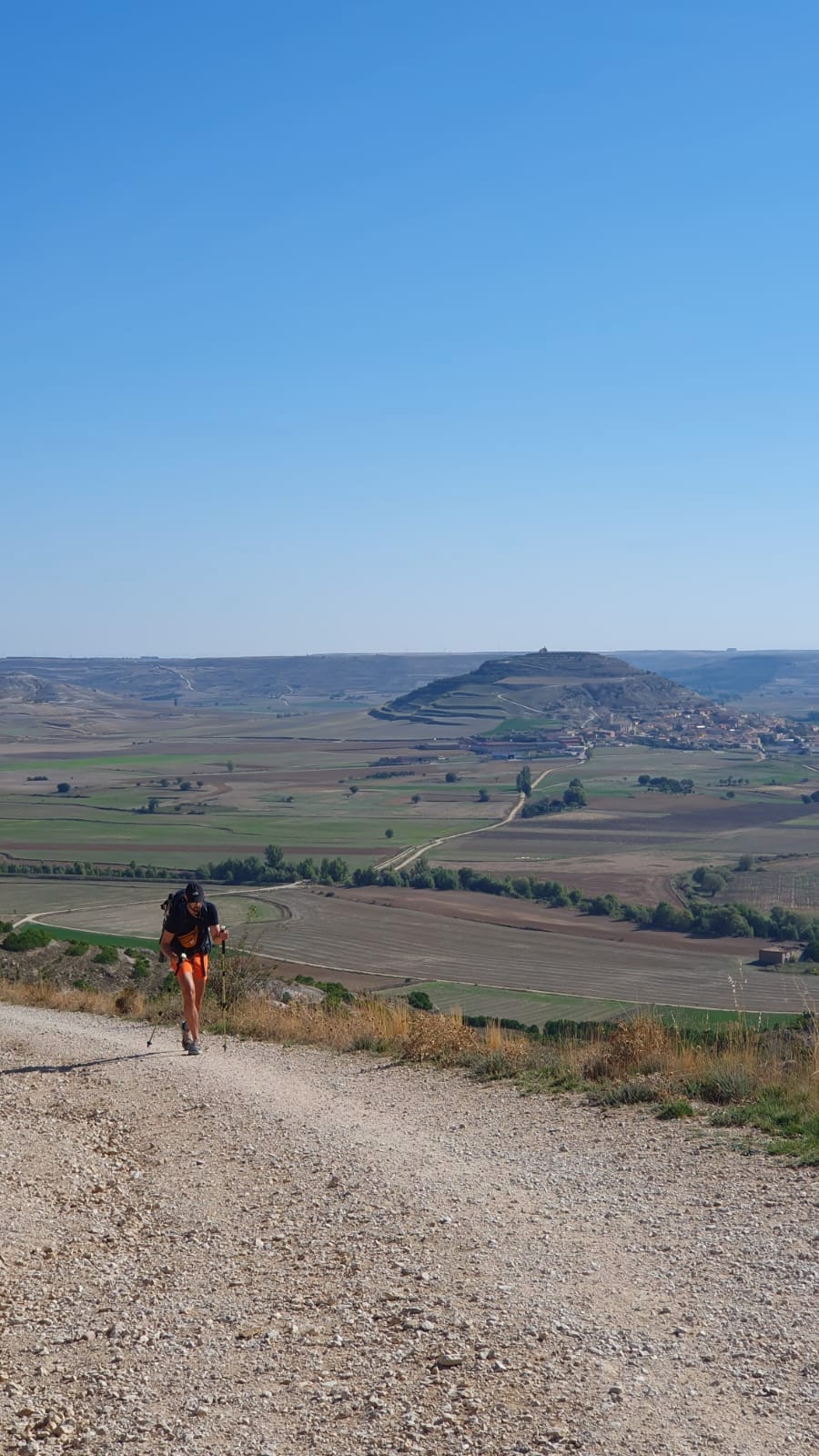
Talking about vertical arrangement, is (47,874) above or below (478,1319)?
below

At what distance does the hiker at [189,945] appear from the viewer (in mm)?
11141

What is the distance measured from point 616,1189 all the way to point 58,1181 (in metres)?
3.54

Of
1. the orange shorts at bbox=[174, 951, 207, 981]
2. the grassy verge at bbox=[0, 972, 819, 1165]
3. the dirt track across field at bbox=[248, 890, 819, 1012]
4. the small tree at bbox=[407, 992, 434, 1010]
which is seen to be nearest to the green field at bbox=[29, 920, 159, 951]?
the dirt track across field at bbox=[248, 890, 819, 1012]

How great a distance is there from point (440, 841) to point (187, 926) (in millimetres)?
71182

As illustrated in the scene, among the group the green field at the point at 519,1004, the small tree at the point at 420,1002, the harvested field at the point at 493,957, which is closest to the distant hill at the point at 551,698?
the harvested field at the point at 493,957

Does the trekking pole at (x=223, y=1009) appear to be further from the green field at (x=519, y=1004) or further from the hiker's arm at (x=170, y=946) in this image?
the green field at (x=519, y=1004)

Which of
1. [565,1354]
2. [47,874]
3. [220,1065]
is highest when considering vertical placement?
[565,1354]

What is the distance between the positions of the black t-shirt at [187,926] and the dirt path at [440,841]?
5909cm

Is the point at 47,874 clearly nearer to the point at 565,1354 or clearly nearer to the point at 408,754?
the point at 565,1354

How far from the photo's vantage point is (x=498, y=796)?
107 meters

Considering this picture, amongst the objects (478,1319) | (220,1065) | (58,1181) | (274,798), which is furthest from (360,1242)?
(274,798)

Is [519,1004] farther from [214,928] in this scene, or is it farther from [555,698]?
[555,698]

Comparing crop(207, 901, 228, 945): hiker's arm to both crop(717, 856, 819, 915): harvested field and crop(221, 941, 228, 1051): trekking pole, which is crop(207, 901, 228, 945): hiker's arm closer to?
crop(221, 941, 228, 1051): trekking pole

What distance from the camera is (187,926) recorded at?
1127 centimetres
